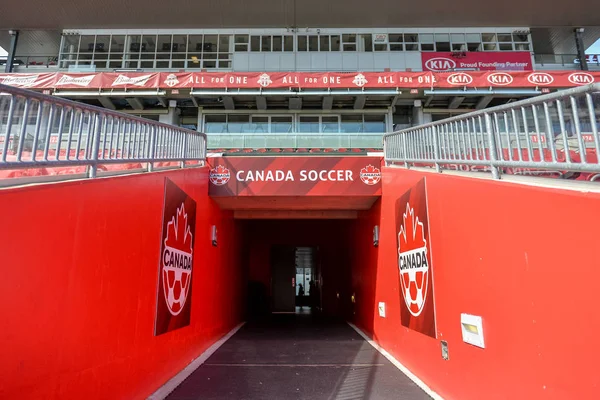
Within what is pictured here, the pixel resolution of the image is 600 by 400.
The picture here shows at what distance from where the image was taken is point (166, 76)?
14180 millimetres

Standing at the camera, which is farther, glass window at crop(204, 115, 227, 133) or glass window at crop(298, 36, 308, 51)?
glass window at crop(298, 36, 308, 51)

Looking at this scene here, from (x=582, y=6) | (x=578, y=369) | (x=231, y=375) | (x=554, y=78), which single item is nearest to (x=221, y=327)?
(x=231, y=375)

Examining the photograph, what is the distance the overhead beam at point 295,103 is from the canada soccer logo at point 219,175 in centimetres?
920

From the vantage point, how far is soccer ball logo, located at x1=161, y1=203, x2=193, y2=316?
4348 millimetres

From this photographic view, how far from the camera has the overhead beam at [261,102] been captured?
49.8 feet

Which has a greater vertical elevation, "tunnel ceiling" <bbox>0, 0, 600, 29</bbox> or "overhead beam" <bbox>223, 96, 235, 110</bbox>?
"tunnel ceiling" <bbox>0, 0, 600, 29</bbox>

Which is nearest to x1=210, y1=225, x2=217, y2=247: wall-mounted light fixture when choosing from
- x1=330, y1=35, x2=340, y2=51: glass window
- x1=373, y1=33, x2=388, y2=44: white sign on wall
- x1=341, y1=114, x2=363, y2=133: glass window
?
x1=341, y1=114, x2=363, y2=133: glass window

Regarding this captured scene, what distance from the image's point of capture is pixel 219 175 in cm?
694

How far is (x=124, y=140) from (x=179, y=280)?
77.6 inches

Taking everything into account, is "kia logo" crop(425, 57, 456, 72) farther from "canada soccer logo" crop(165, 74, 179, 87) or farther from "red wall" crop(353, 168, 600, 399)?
"red wall" crop(353, 168, 600, 399)

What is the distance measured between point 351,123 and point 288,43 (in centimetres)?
502

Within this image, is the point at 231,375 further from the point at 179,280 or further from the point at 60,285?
the point at 60,285

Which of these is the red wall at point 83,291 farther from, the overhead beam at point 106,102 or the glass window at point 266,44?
the glass window at point 266,44

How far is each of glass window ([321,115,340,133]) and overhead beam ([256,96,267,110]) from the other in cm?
261
